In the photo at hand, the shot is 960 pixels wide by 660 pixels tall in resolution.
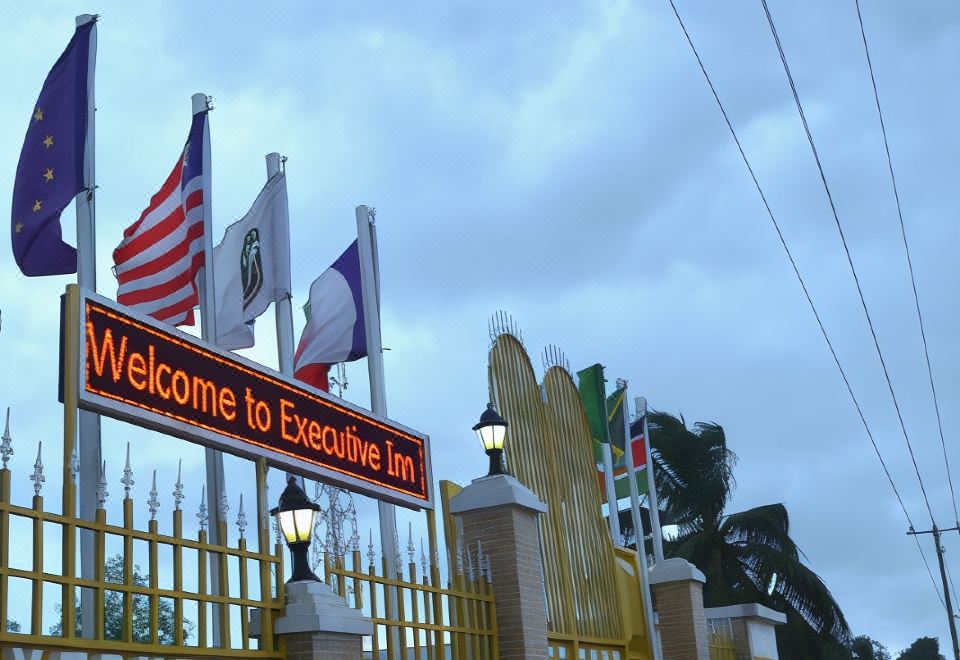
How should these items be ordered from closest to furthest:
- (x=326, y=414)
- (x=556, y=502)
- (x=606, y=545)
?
(x=326, y=414)
(x=556, y=502)
(x=606, y=545)

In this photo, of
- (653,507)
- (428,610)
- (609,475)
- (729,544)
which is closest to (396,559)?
(428,610)

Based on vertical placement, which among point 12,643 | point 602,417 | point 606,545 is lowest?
point 12,643

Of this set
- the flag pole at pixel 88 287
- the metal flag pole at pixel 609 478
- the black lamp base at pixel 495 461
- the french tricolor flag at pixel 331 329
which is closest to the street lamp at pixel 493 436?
the black lamp base at pixel 495 461

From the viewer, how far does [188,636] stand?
32.2 meters

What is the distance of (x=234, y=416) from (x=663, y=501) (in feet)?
90.3

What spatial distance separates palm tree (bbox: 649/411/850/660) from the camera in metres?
30.4

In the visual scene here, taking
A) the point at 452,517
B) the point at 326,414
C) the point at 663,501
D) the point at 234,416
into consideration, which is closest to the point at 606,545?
the point at 452,517

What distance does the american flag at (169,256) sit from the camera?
10.3 metres

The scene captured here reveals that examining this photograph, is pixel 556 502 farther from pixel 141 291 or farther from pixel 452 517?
pixel 141 291

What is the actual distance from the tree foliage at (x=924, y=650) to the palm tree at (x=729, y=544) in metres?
69.7

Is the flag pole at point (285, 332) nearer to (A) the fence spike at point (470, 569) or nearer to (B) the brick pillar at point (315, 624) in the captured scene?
(A) the fence spike at point (470, 569)

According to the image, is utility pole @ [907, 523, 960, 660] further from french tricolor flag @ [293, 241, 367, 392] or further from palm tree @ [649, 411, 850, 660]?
french tricolor flag @ [293, 241, 367, 392]

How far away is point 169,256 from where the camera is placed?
10320mm

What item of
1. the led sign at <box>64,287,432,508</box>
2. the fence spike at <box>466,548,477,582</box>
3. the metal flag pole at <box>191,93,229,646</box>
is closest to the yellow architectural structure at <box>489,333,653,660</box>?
the fence spike at <box>466,548,477,582</box>
